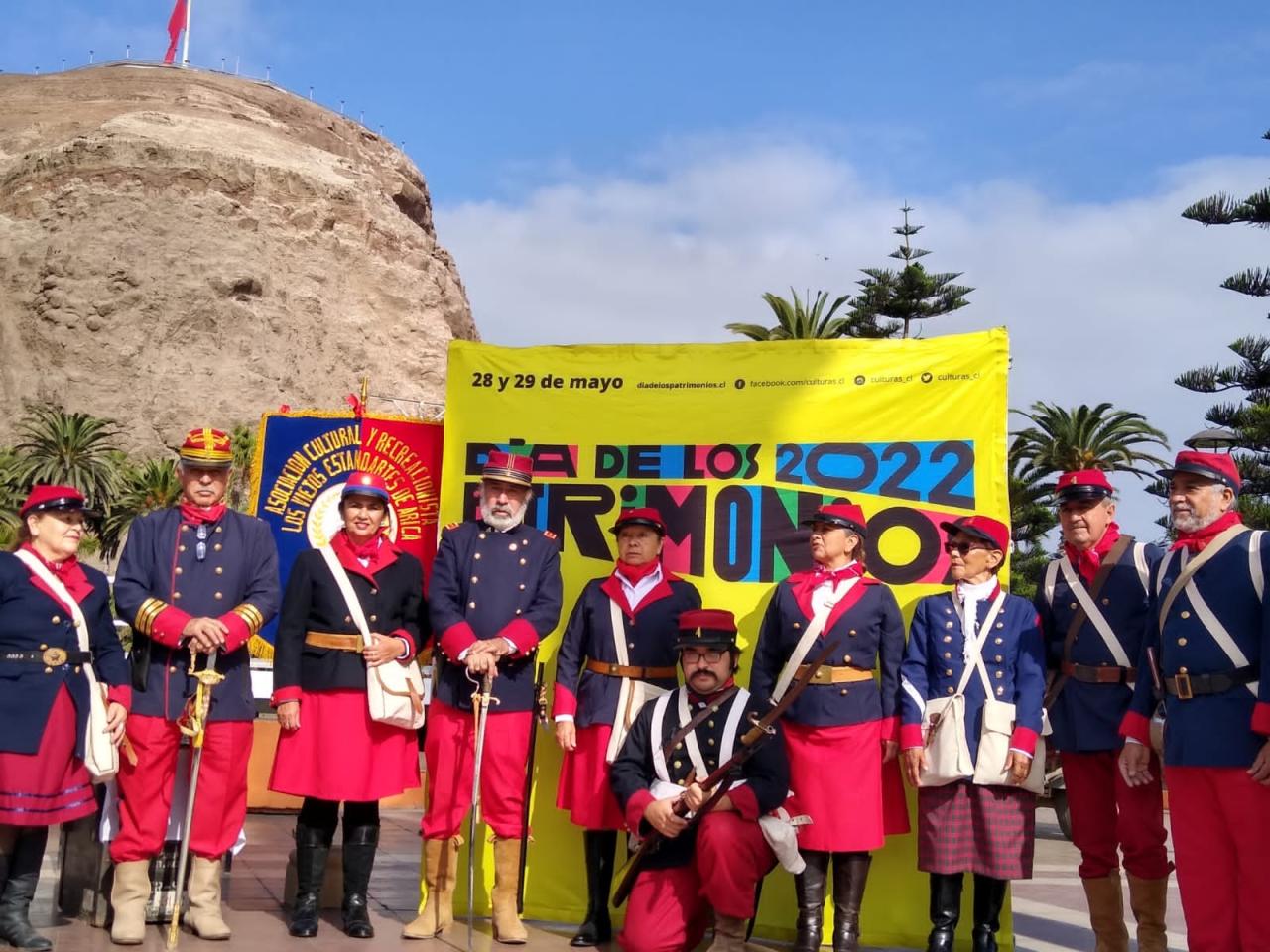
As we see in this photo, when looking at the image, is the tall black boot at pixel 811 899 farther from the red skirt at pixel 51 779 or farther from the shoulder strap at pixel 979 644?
the red skirt at pixel 51 779

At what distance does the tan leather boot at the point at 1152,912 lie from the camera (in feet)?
16.9

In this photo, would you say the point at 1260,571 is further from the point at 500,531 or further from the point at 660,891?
the point at 500,531

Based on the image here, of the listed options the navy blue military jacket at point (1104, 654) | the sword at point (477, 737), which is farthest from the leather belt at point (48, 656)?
the navy blue military jacket at point (1104, 654)

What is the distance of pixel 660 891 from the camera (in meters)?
4.95

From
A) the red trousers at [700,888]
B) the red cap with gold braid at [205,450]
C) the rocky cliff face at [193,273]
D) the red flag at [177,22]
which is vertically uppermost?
the red flag at [177,22]

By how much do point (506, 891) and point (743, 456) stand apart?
2337mm

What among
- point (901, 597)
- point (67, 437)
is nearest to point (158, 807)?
point (901, 597)

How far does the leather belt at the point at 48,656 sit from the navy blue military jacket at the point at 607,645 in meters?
2.00

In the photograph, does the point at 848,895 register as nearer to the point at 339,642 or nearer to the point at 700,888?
the point at 700,888

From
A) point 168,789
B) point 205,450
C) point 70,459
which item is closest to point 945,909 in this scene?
point 168,789

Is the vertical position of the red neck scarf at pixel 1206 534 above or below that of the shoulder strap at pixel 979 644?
above

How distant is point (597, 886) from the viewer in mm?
5676

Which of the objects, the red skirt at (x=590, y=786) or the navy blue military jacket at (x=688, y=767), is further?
the red skirt at (x=590, y=786)

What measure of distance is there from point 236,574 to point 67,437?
44349 millimetres
